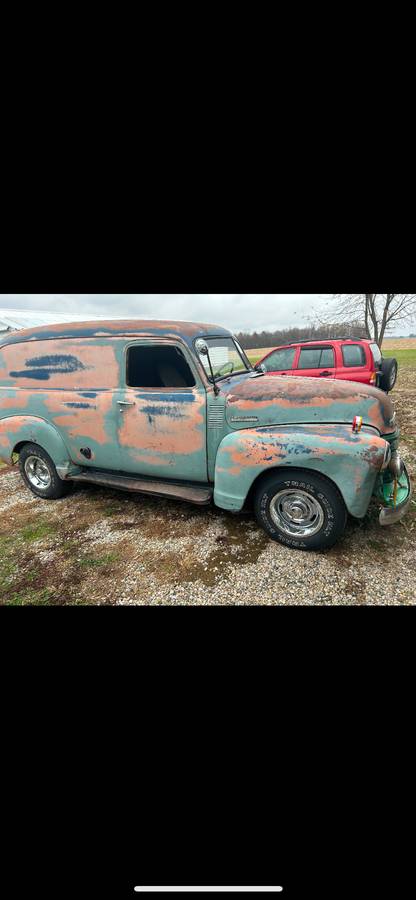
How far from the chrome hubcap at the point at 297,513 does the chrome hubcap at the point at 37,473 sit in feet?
10.2

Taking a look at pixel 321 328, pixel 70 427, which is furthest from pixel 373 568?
pixel 321 328

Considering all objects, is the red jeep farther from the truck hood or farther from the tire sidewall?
the tire sidewall

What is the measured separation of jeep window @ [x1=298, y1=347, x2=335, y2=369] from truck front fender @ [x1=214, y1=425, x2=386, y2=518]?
455 centimetres

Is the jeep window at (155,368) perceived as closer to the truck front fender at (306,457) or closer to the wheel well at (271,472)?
the truck front fender at (306,457)

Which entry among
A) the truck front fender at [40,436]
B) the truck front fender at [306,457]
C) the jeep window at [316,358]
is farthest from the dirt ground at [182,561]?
the jeep window at [316,358]

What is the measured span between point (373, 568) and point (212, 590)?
1363 mm

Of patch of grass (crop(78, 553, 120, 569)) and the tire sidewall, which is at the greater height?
the tire sidewall

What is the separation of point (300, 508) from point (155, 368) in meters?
2.04

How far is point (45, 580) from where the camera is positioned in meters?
2.95

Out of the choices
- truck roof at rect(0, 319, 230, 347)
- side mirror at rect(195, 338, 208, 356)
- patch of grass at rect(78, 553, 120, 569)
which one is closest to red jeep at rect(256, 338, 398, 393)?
truck roof at rect(0, 319, 230, 347)

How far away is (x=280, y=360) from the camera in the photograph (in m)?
7.59

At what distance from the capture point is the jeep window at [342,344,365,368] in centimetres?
651

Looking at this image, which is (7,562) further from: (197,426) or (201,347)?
(201,347)

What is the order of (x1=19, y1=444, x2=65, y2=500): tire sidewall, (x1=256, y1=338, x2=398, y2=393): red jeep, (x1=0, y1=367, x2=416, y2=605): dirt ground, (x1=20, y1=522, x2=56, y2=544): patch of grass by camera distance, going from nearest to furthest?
(x1=0, y1=367, x2=416, y2=605): dirt ground
(x1=20, y1=522, x2=56, y2=544): patch of grass
(x1=19, y1=444, x2=65, y2=500): tire sidewall
(x1=256, y1=338, x2=398, y2=393): red jeep
